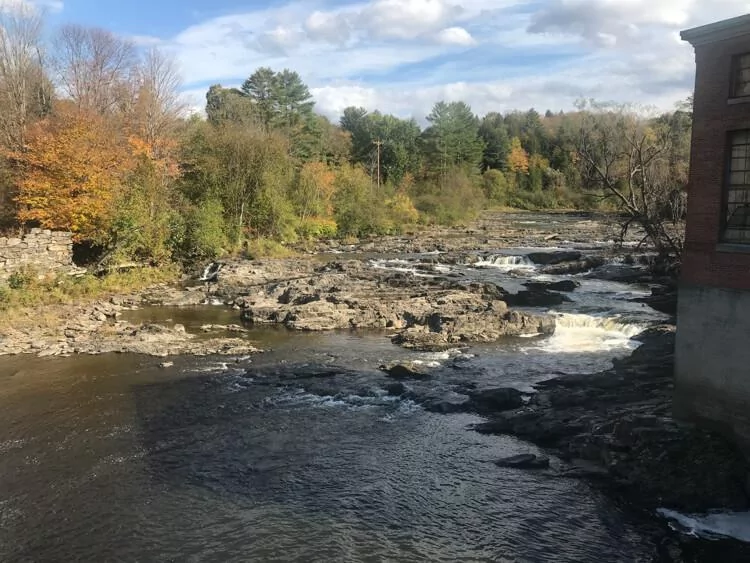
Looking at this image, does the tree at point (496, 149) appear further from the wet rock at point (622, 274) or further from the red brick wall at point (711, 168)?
the red brick wall at point (711, 168)

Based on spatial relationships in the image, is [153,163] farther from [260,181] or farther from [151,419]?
[151,419]

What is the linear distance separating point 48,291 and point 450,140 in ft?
221

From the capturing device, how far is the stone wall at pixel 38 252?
92.7ft

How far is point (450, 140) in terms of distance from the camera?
87.2m

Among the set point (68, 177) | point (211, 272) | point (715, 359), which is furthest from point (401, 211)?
point (715, 359)

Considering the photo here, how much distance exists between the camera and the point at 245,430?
627 inches

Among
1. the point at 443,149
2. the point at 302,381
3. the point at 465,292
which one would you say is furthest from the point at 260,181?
the point at 443,149

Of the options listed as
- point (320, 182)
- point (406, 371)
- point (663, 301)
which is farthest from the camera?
point (320, 182)

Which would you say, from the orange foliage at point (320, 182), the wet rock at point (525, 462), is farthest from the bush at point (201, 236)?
the wet rock at point (525, 462)

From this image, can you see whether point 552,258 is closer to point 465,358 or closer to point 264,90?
point 465,358

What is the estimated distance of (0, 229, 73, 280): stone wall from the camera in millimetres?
28266

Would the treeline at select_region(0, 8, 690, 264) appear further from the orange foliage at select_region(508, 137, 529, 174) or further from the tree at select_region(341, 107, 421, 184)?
the orange foliage at select_region(508, 137, 529, 174)

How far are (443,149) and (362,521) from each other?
79064mm

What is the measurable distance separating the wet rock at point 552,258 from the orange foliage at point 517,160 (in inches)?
2583
